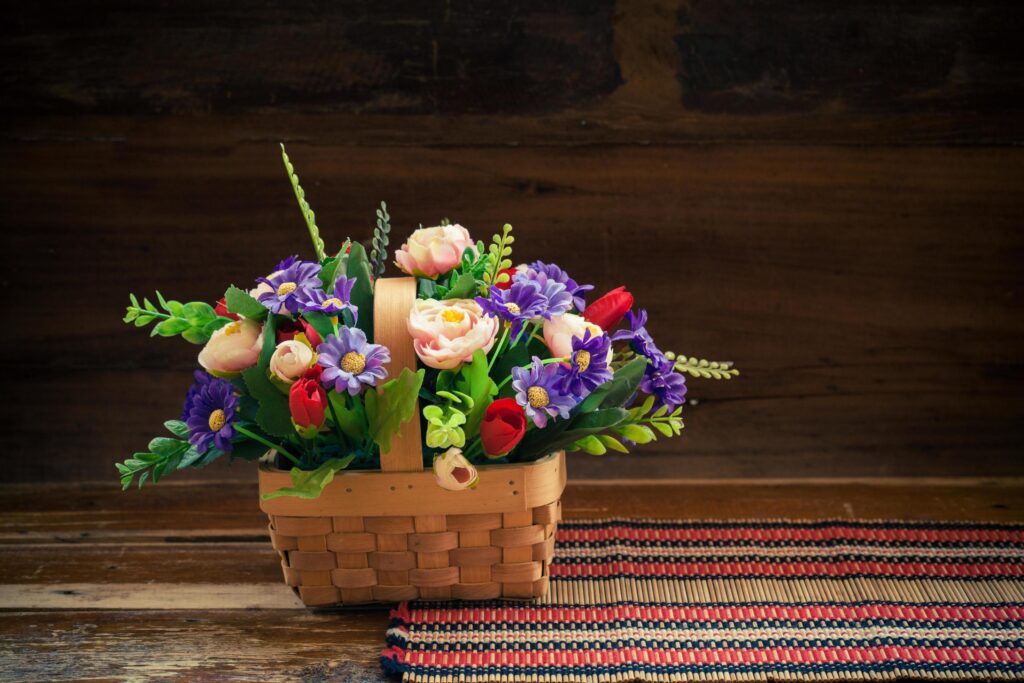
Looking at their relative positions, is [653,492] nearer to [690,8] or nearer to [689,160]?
[689,160]

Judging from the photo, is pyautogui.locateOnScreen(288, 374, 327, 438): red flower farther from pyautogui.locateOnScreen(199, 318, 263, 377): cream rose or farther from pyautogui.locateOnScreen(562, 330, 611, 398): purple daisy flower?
pyautogui.locateOnScreen(562, 330, 611, 398): purple daisy flower

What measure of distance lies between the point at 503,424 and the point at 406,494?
0.46 feet

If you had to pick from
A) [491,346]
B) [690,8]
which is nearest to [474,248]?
[491,346]

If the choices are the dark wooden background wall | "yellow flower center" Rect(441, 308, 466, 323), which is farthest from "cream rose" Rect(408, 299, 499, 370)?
the dark wooden background wall

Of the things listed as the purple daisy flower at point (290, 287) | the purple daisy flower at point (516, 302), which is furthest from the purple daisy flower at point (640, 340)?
the purple daisy flower at point (290, 287)

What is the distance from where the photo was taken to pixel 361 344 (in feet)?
2.90

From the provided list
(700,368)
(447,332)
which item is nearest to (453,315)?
(447,332)

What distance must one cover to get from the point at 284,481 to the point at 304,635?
7.3 inches

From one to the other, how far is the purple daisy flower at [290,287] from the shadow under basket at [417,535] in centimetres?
18

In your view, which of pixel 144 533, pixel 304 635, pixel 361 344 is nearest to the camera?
pixel 361 344

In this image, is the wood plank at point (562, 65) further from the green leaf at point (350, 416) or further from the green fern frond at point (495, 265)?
the green leaf at point (350, 416)

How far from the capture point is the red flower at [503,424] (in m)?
0.91

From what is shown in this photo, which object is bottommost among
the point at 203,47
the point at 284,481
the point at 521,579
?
the point at 521,579

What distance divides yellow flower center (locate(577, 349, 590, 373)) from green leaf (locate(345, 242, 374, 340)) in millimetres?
220
